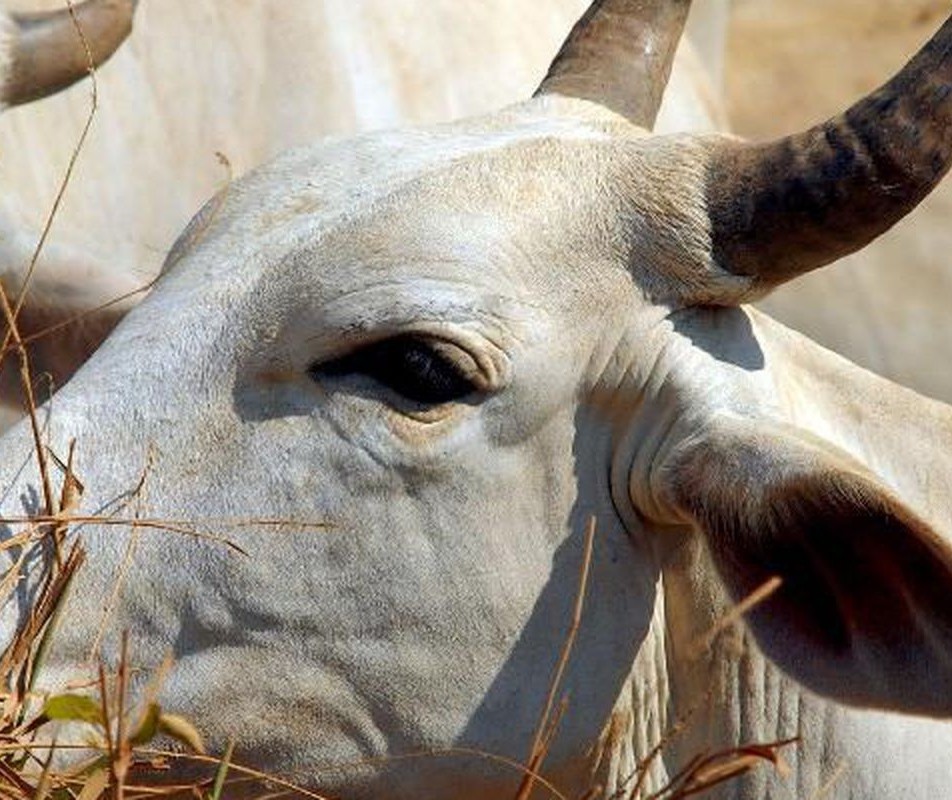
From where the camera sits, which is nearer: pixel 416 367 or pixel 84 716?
pixel 84 716

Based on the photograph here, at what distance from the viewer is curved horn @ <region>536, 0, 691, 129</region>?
4.12 meters

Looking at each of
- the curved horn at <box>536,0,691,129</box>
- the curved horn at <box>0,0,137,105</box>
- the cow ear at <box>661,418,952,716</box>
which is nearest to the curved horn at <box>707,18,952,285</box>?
the cow ear at <box>661,418,952,716</box>

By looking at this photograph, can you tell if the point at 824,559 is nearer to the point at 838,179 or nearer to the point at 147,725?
the point at 838,179

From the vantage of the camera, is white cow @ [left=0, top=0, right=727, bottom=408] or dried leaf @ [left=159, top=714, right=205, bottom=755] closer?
dried leaf @ [left=159, top=714, right=205, bottom=755]

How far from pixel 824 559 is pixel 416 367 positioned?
0.55 metres

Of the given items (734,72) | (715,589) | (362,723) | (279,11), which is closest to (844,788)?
(715,589)

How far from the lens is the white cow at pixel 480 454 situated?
137 inches

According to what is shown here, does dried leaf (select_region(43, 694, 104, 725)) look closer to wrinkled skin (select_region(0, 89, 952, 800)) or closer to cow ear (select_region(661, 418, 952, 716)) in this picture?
wrinkled skin (select_region(0, 89, 952, 800))

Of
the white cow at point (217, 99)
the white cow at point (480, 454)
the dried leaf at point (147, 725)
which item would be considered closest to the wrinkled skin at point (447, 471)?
the white cow at point (480, 454)

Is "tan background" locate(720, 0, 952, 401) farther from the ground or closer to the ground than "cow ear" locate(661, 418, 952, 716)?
closer to the ground

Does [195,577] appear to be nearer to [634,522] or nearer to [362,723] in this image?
[362,723]

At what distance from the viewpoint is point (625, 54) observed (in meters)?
4.17

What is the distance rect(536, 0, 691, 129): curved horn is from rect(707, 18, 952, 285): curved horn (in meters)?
0.54

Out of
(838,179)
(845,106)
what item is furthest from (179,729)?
(845,106)
